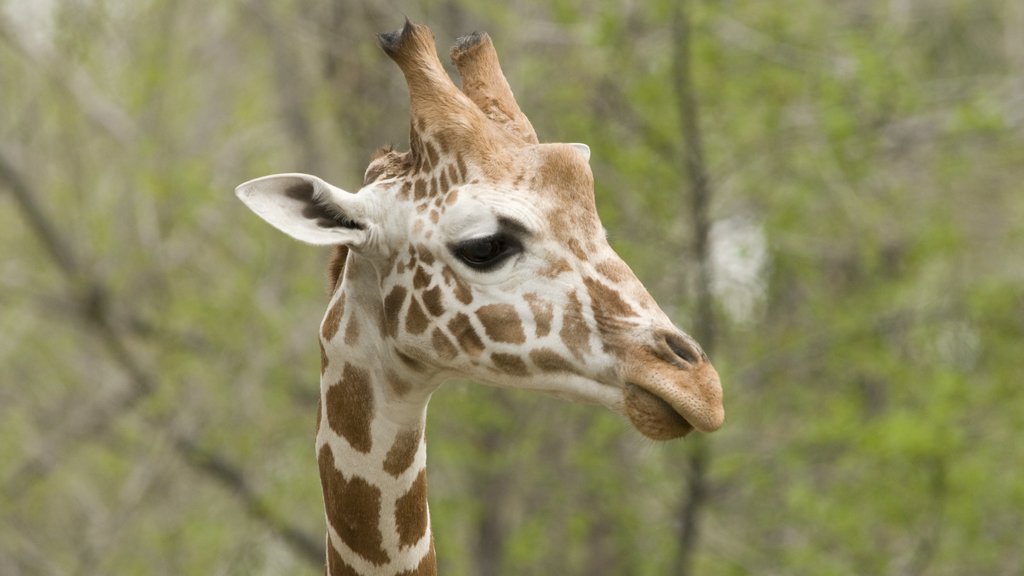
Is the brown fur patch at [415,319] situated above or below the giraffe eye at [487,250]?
below

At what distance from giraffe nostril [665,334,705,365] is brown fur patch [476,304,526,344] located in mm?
432

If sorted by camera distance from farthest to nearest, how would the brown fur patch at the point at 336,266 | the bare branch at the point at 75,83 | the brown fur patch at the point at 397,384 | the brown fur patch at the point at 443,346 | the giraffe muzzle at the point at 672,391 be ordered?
the bare branch at the point at 75,83 → the brown fur patch at the point at 336,266 → the brown fur patch at the point at 397,384 → the brown fur patch at the point at 443,346 → the giraffe muzzle at the point at 672,391

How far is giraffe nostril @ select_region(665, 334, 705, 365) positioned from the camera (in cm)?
362

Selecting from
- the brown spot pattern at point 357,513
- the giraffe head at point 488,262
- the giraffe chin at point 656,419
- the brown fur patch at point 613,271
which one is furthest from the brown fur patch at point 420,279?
the giraffe chin at point 656,419

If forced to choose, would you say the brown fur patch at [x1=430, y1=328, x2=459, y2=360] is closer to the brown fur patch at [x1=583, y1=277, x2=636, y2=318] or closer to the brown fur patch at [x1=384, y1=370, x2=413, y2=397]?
the brown fur patch at [x1=384, y1=370, x2=413, y2=397]

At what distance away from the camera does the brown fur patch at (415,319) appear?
3.99 meters

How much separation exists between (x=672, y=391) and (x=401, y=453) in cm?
96

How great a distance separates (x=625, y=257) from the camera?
10086 millimetres

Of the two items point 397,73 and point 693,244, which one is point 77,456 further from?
point 693,244

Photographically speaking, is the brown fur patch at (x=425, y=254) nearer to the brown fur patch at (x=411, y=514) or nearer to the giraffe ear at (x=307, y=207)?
the giraffe ear at (x=307, y=207)

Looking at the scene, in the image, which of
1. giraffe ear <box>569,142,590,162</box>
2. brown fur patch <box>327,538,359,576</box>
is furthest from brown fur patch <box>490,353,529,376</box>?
brown fur patch <box>327,538,359,576</box>

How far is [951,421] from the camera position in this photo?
10.1m

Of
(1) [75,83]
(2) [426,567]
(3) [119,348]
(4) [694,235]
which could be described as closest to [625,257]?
(4) [694,235]

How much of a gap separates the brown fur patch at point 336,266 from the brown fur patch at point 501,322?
60cm
